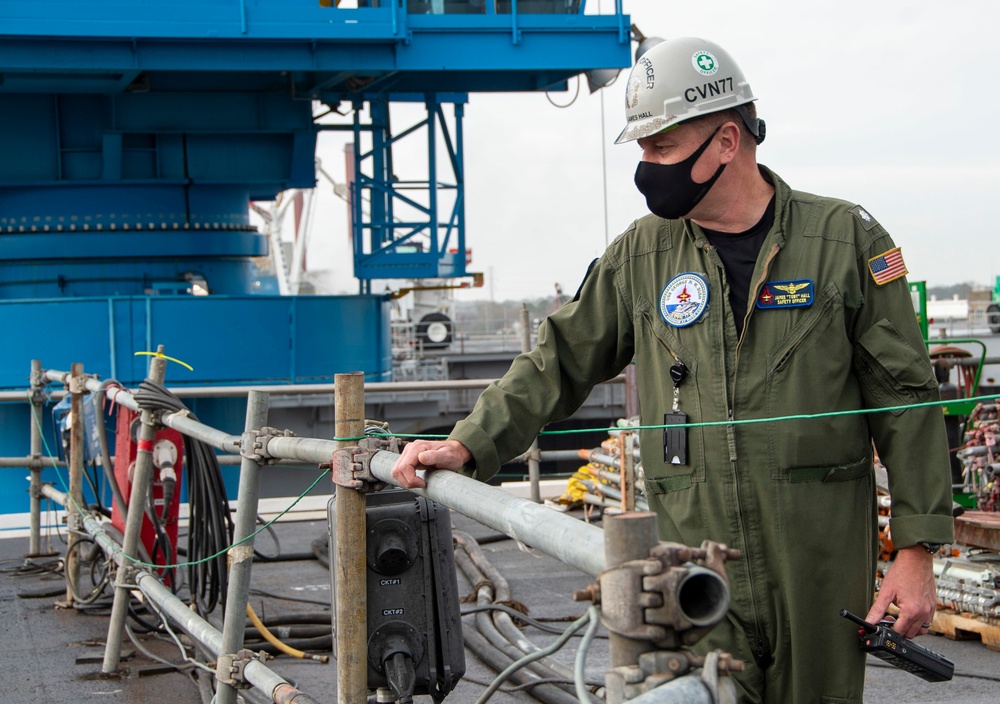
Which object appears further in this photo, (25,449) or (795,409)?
(25,449)

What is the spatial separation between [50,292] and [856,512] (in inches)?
555

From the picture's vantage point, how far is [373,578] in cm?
309

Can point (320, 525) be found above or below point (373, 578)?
below

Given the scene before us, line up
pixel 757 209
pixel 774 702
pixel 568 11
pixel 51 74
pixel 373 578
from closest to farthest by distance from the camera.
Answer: pixel 774 702, pixel 757 209, pixel 373 578, pixel 51 74, pixel 568 11

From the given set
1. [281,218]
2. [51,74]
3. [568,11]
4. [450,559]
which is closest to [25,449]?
[51,74]

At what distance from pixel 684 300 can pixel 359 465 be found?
2.91ft

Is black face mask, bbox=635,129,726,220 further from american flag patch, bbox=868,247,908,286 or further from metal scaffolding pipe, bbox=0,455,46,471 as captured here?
metal scaffolding pipe, bbox=0,455,46,471

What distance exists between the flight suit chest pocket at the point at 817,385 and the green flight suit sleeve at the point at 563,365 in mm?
454

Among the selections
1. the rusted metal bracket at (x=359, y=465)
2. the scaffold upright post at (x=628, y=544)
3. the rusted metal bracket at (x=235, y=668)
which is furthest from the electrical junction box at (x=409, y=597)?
the scaffold upright post at (x=628, y=544)

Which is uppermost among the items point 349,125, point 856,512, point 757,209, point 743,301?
point 349,125

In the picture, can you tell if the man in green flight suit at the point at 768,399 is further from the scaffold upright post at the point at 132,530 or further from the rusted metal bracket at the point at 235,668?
the scaffold upright post at the point at 132,530

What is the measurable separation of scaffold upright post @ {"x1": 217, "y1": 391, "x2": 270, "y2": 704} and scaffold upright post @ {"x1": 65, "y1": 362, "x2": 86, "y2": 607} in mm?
2786

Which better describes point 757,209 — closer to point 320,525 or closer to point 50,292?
point 320,525

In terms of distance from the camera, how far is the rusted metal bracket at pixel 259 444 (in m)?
3.48
